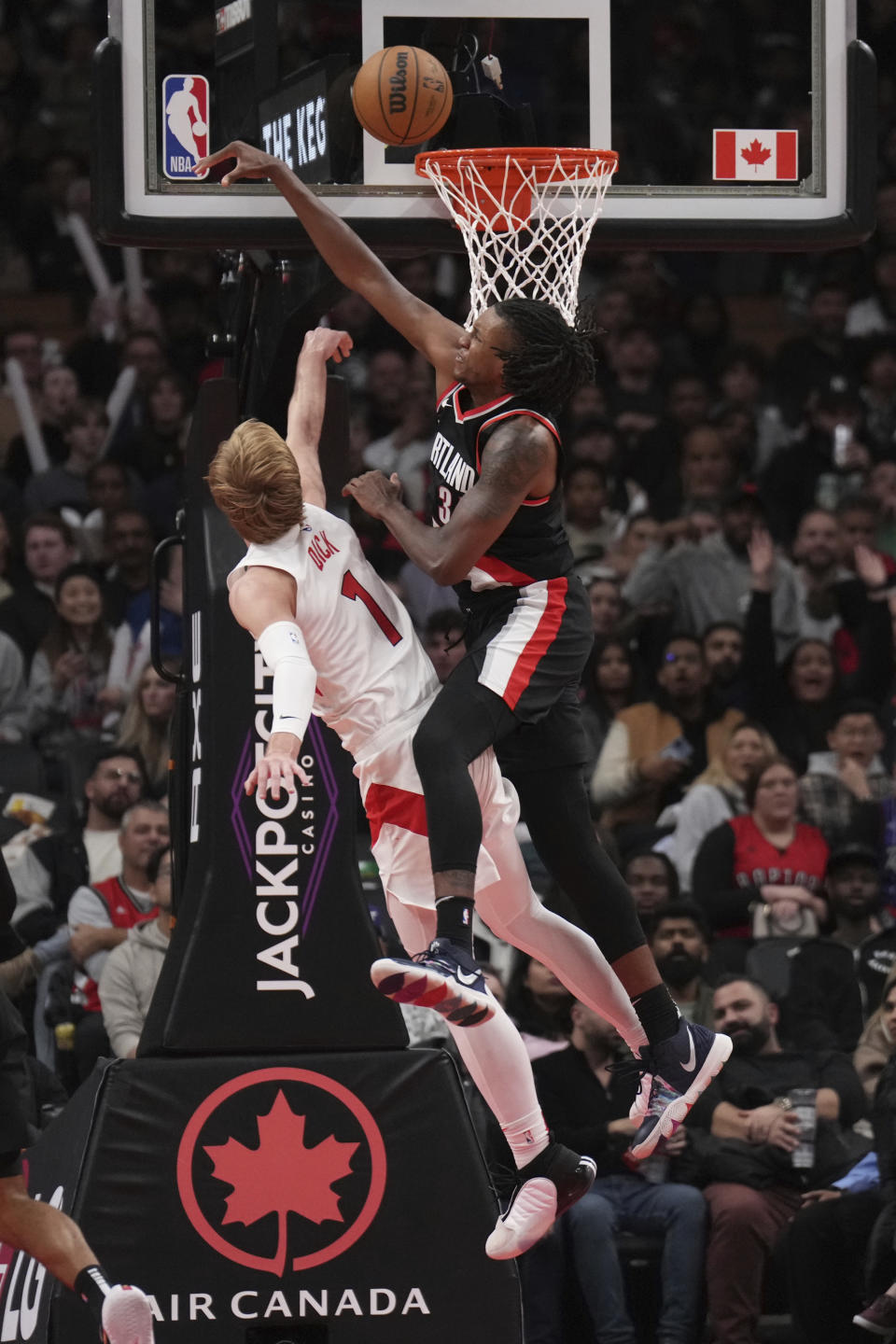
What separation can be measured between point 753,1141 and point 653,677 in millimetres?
3352

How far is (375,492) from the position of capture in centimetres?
614

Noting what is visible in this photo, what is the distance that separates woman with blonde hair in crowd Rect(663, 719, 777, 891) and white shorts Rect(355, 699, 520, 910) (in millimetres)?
4443

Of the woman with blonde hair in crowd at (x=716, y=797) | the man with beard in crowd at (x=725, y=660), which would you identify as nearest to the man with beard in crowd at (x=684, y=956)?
the woman with blonde hair in crowd at (x=716, y=797)

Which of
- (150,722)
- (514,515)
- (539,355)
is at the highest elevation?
(539,355)

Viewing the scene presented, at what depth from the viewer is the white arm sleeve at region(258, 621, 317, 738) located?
5.82 meters

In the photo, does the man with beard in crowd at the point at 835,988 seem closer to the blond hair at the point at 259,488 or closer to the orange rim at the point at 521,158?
the orange rim at the point at 521,158

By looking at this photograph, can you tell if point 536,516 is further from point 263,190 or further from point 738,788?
point 738,788

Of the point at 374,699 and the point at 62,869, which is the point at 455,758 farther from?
the point at 62,869

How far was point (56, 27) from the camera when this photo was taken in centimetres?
1645

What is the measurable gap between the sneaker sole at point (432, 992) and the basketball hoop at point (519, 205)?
84.7 inches

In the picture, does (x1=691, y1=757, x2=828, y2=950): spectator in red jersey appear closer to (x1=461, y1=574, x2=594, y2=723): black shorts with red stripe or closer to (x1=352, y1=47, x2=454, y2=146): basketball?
(x1=461, y1=574, x2=594, y2=723): black shorts with red stripe

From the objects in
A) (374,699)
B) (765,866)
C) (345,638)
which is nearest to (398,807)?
(374,699)

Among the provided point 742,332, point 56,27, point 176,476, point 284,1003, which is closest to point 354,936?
point 284,1003

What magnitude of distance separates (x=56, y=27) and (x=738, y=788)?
8857mm
